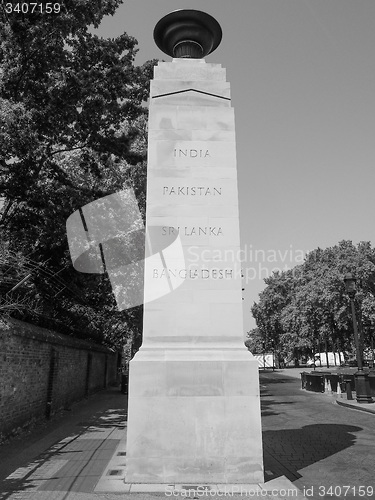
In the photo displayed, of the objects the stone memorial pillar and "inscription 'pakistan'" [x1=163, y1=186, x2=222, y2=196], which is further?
"inscription 'pakistan'" [x1=163, y1=186, x2=222, y2=196]

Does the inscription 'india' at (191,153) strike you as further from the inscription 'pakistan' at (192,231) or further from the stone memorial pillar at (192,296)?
the inscription 'pakistan' at (192,231)

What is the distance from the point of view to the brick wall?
944 cm

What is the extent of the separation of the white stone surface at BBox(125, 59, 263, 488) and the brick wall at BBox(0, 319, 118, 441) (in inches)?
164

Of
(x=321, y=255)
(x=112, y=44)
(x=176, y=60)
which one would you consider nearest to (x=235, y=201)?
(x=176, y=60)

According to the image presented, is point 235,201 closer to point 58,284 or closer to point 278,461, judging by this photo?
point 278,461

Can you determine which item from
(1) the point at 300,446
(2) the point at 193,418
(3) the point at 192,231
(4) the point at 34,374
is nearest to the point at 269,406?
(1) the point at 300,446

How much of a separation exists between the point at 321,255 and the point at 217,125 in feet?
149

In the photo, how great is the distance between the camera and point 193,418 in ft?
20.4

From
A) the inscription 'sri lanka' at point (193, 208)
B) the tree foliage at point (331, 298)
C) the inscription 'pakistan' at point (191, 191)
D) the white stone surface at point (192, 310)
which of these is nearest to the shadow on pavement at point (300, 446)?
the white stone surface at point (192, 310)

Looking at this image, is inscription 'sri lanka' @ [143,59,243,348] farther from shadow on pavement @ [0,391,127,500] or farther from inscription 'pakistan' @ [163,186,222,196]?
shadow on pavement @ [0,391,127,500]

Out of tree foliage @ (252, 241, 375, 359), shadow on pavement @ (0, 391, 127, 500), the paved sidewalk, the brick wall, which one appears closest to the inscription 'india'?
the brick wall

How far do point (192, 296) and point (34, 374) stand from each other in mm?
6988

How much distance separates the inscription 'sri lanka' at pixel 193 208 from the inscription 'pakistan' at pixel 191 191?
2 centimetres

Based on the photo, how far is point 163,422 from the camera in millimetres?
6188
